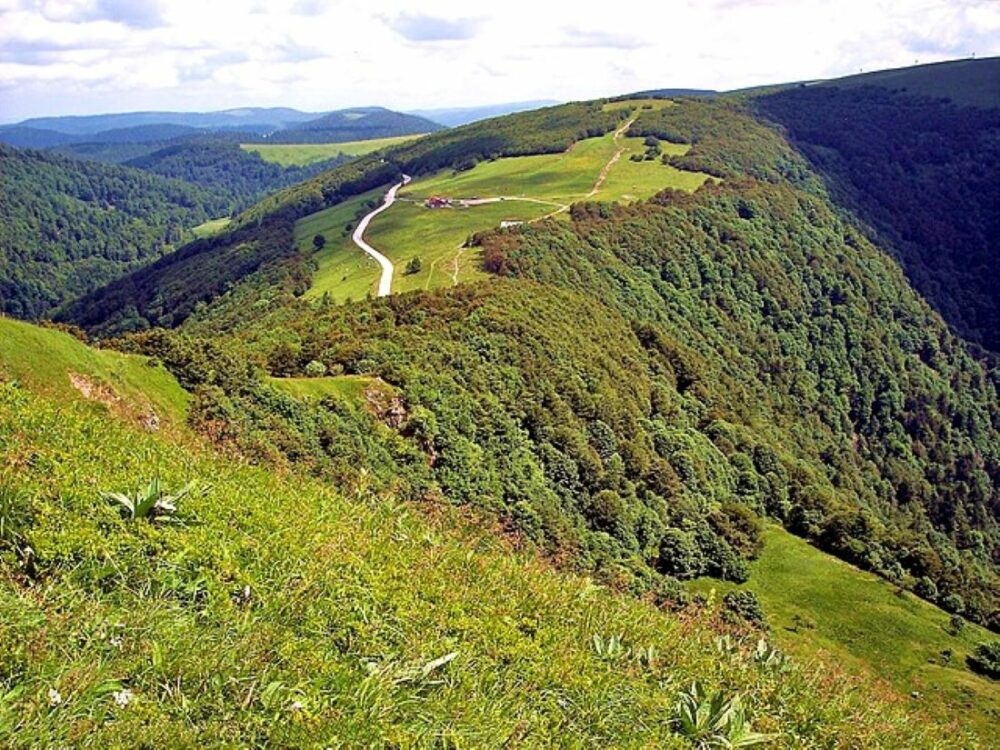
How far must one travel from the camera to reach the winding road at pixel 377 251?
8762 centimetres

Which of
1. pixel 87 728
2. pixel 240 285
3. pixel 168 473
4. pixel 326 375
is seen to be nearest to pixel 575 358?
pixel 326 375

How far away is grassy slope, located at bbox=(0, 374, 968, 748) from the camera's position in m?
6.91

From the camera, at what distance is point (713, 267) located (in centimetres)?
12438

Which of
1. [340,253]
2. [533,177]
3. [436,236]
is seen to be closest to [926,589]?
[436,236]

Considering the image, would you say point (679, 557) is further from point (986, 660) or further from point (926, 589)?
point (926, 589)

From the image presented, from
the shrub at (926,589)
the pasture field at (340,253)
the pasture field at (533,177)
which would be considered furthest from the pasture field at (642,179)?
the shrub at (926,589)

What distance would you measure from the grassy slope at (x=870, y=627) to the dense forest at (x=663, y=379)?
294 cm

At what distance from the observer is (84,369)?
26125 millimetres

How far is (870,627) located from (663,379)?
127ft

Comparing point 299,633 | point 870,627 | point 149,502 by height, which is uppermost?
point 149,502

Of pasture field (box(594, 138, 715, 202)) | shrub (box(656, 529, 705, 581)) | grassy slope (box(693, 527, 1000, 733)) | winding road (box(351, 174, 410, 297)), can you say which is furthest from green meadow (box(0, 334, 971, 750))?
pasture field (box(594, 138, 715, 202))

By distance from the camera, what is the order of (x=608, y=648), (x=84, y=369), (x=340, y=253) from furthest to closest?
1. (x=340, y=253)
2. (x=84, y=369)
3. (x=608, y=648)

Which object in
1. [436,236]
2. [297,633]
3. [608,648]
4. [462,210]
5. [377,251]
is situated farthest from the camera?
[462,210]

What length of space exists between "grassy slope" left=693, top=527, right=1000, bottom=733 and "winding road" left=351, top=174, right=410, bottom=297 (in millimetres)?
44723
